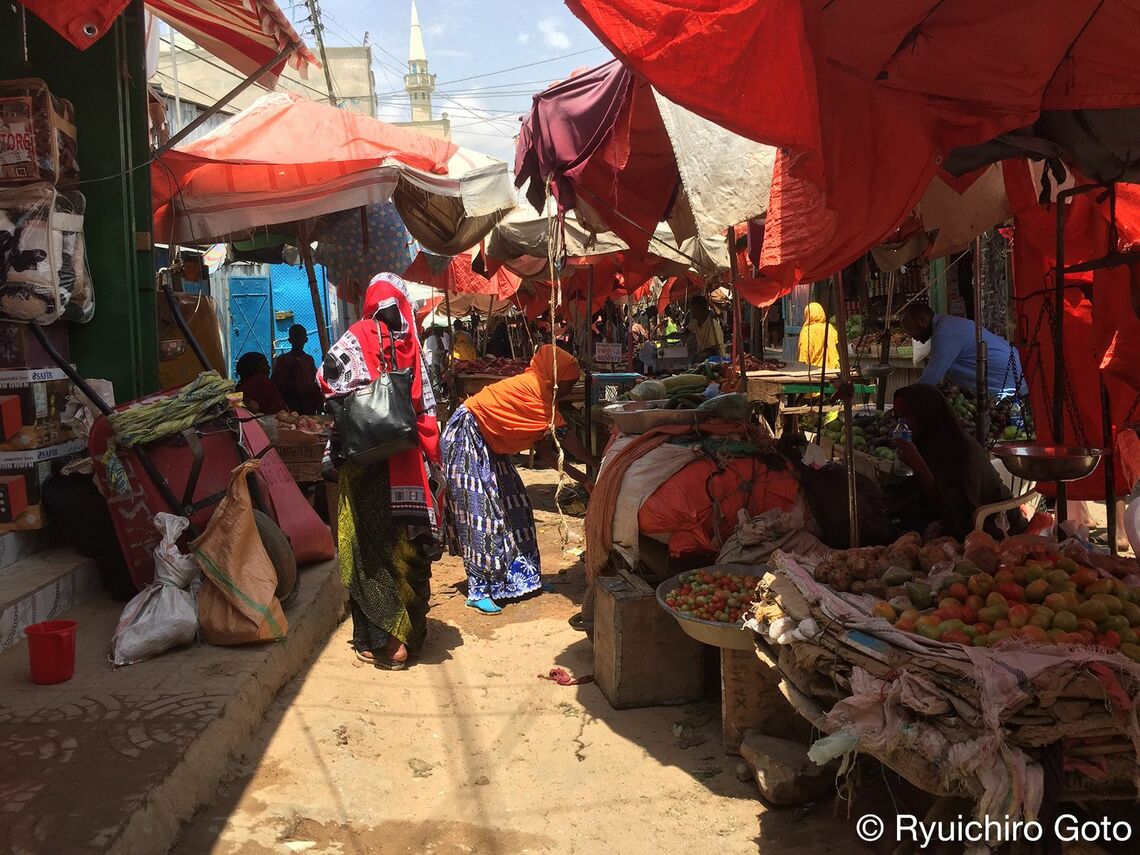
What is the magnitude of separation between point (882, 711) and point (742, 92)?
74.8 inches

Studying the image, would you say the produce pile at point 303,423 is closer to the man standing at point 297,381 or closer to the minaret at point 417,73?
the man standing at point 297,381

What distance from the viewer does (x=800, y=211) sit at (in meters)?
3.72

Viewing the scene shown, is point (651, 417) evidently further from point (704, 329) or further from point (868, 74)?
point (704, 329)

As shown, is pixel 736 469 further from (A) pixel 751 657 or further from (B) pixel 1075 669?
(B) pixel 1075 669

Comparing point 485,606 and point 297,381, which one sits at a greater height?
point 297,381

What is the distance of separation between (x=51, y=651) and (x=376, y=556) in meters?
1.70

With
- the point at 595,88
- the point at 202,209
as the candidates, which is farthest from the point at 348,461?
the point at 202,209

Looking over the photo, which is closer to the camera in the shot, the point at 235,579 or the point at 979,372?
the point at 235,579

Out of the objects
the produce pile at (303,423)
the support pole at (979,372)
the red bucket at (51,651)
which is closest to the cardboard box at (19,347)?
the red bucket at (51,651)

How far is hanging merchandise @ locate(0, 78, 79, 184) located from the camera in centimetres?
461

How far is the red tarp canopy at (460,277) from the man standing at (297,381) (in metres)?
3.32

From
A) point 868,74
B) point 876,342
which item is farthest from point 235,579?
point 876,342

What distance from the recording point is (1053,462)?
3.62 meters

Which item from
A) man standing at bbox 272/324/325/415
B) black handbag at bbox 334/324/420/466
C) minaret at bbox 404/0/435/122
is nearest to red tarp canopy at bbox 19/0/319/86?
black handbag at bbox 334/324/420/466
